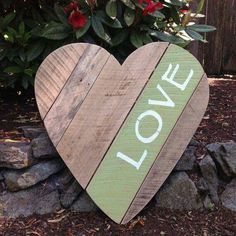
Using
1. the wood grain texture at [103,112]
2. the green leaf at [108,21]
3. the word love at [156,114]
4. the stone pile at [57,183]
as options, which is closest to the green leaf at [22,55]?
the green leaf at [108,21]

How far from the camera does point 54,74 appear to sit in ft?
9.32

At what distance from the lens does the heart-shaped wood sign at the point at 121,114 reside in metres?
2.78

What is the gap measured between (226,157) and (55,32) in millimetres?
1368

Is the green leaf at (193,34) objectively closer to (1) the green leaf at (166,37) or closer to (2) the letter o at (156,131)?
(1) the green leaf at (166,37)

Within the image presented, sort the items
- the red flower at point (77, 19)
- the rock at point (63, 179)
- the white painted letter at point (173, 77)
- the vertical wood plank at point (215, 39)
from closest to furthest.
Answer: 1. the white painted letter at point (173, 77)
2. the rock at point (63, 179)
3. the red flower at point (77, 19)
4. the vertical wood plank at point (215, 39)

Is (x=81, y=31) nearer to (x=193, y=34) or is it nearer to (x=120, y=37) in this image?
(x=120, y=37)

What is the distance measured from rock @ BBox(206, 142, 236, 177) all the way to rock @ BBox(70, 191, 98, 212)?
79 cm

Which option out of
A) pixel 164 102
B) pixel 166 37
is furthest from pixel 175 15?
pixel 164 102

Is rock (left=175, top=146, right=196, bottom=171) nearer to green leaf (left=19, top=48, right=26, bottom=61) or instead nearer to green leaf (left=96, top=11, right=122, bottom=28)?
green leaf (left=96, top=11, right=122, bottom=28)

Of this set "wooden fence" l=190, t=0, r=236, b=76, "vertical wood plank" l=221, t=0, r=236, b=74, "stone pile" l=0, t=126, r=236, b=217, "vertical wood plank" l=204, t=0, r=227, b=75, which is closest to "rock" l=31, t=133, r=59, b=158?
"stone pile" l=0, t=126, r=236, b=217

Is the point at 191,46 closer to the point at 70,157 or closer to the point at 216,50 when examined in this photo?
the point at 216,50

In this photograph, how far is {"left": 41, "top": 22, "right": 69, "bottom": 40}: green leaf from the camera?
10.8 feet

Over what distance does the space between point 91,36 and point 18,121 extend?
0.79 metres

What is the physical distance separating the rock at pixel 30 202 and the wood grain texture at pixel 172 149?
0.46 m
